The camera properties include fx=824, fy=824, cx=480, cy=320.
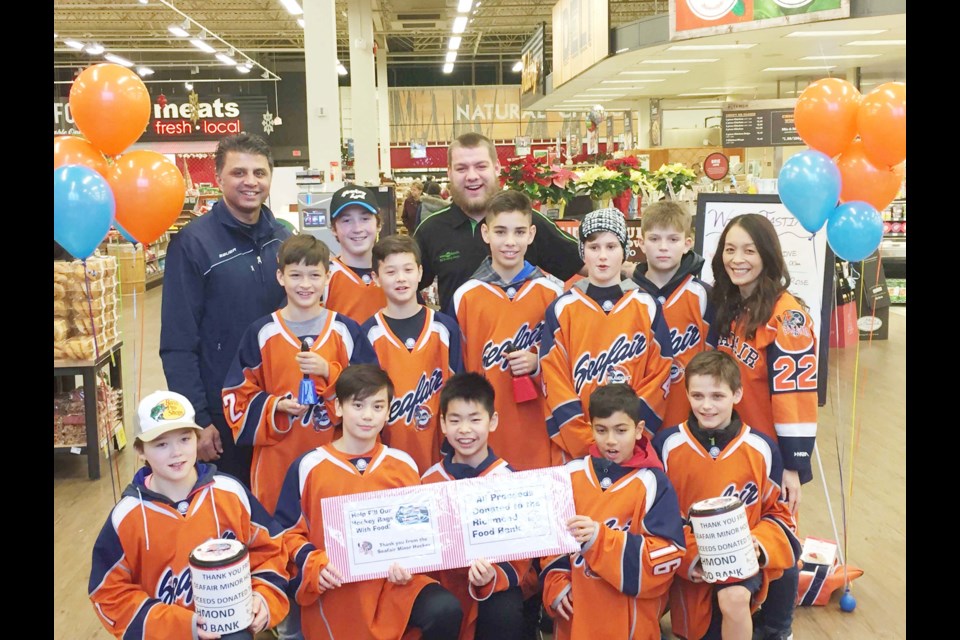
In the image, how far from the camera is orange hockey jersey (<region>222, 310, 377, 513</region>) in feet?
9.46

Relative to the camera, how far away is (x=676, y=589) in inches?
109

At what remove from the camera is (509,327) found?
128 inches

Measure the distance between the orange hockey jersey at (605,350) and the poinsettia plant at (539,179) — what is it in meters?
1.91

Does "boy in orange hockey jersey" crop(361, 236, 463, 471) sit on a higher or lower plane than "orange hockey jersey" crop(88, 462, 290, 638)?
higher

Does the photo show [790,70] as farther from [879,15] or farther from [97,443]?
[97,443]

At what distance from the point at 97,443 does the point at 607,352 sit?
3540 millimetres

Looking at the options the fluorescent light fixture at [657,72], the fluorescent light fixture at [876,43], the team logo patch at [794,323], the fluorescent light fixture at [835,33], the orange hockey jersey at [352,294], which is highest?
the fluorescent light fixture at [657,72]

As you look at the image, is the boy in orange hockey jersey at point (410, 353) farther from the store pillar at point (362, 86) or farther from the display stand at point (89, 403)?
the store pillar at point (362, 86)

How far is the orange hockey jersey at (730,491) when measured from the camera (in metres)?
2.71

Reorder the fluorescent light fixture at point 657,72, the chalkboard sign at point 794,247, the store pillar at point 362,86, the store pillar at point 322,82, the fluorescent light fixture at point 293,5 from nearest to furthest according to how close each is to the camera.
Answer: the chalkboard sign at point 794,247
the store pillar at point 322,82
the fluorescent light fixture at point 657,72
the store pillar at point 362,86
the fluorescent light fixture at point 293,5

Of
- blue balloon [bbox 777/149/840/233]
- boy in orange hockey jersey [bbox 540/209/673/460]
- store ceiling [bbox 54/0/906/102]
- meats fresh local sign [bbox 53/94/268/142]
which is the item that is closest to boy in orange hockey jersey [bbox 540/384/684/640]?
boy in orange hockey jersey [bbox 540/209/673/460]

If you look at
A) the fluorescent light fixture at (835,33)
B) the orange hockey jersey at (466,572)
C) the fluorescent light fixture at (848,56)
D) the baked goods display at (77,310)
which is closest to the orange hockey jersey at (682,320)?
the orange hockey jersey at (466,572)

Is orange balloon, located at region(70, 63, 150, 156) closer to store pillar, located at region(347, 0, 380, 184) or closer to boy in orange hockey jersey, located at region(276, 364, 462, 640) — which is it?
boy in orange hockey jersey, located at region(276, 364, 462, 640)

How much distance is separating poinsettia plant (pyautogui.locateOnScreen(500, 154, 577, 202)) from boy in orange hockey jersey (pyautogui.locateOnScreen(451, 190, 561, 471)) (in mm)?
1597
